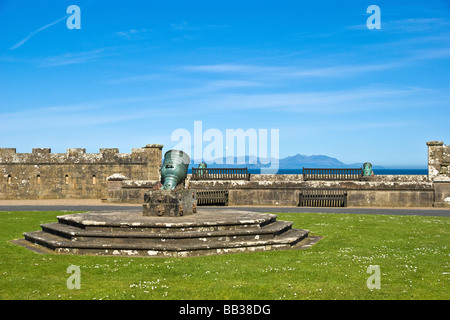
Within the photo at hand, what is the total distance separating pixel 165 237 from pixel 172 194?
251cm

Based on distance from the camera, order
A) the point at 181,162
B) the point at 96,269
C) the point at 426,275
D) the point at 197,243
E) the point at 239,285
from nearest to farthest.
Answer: the point at 239,285
the point at 426,275
the point at 96,269
the point at 197,243
the point at 181,162

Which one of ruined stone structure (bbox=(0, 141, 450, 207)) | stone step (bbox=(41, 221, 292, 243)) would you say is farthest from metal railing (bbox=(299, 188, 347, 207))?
stone step (bbox=(41, 221, 292, 243))

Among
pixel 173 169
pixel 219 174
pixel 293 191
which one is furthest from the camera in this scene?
pixel 219 174

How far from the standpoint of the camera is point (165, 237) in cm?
1144

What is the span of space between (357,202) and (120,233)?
15634mm

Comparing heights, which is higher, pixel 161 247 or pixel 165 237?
pixel 165 237

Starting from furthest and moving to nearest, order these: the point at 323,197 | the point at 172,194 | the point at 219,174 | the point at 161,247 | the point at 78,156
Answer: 1. the point at 78,156
2. the point at 219,174
3. the point at 323,197
4. the point at 172,194
5. the point at 161,247

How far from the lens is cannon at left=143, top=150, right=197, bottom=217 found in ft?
45.3

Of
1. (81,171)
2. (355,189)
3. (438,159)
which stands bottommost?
(355,189)

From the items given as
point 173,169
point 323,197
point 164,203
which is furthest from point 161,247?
point 323,197

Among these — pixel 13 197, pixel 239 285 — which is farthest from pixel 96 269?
pixel 13 197

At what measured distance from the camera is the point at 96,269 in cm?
947

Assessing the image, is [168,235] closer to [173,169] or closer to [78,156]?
[173,169]
